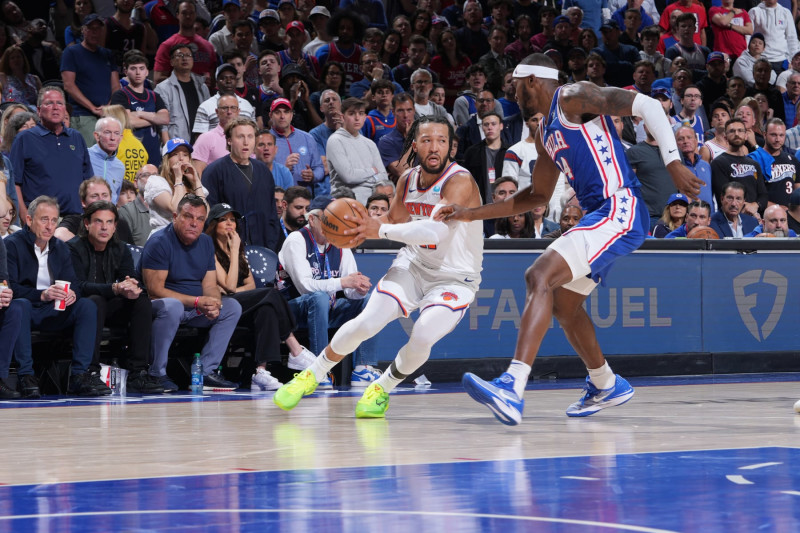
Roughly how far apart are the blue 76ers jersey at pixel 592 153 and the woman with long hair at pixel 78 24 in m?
8.43

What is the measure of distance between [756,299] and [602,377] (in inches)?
205

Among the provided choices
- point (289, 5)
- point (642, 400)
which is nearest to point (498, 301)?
point (642, 400)

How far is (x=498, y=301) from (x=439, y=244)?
3578 mm

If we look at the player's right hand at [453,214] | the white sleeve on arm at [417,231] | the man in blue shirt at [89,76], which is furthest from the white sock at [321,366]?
the man in blue shirt at [89,76]

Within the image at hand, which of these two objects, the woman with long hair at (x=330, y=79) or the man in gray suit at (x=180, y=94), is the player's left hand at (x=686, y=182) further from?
the woman with long hair at (x=330, y=79)

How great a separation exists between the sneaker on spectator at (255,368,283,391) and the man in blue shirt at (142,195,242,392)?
0.64 ft

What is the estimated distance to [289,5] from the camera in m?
15.6

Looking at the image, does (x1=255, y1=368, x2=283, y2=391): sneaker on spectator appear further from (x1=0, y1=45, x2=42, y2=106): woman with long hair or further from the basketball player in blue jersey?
(x1=0, y1=45, x2=42, y2=106): woman with long hair

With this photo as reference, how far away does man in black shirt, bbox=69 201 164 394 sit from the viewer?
9.27 metres

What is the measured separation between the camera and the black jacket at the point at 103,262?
9.51 meters

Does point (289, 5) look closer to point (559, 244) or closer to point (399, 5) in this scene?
point (399, 5)

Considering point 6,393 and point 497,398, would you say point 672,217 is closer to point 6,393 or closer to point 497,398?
point 497,398

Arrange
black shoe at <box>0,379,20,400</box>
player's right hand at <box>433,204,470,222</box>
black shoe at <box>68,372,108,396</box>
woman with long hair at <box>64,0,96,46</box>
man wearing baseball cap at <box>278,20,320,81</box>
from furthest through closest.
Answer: man wearing baseball cap at <box>278,20,320,81</box> < woman with long hair at <box>64,0,96,46</box> < black shoe at <box>68,372,108,396</box> < black shoe at <box>0,379,20,400</box> < player's right hand at <box>433,204,470,222</box>

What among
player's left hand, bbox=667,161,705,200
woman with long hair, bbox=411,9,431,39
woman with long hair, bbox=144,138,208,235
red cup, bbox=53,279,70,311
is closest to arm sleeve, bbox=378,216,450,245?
player's left hand, bbox=667,161,705,200
